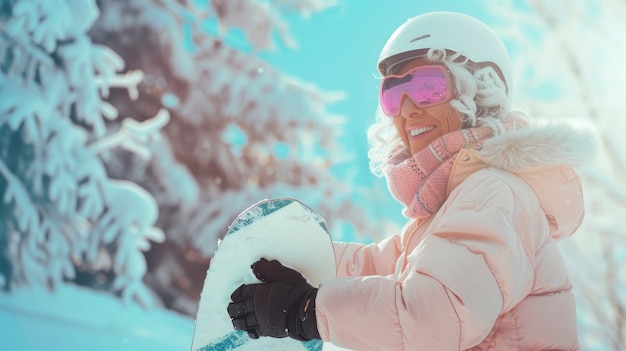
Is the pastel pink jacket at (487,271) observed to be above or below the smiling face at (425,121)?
below

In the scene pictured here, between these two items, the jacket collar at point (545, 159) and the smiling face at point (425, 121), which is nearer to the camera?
the jacket collar at point (545, 159)

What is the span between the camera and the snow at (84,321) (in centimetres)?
671

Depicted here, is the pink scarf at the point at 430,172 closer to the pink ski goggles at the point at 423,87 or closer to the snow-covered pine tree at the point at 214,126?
the pink ski goggles at the point at 423,87

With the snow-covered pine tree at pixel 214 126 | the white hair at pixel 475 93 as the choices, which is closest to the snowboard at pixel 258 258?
the white hair at pixel 475 93

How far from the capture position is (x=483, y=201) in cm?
150

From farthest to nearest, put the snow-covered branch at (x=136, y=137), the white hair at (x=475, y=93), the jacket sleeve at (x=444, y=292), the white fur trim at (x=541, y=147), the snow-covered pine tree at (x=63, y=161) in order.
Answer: the snow-covered branch at (x=136, y=137), the snow-covered pine tree at (x=63, y=161), the white hair at (x=475, y=93), the white fur trim at (x=541, y=147), the jacket sleeve at (x=444, y=292)

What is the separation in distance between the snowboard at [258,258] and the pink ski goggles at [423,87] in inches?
20.9

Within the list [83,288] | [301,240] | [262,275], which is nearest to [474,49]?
[301,240]

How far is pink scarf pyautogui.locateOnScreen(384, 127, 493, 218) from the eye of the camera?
68.3 inches

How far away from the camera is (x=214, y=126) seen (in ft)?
22.6

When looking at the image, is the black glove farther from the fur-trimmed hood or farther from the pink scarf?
the fur-trimmed hood

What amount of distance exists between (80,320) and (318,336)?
6.18 meters

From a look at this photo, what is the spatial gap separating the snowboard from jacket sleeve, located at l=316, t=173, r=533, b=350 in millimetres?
288

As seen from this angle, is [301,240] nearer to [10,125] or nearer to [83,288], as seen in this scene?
[83,288]
